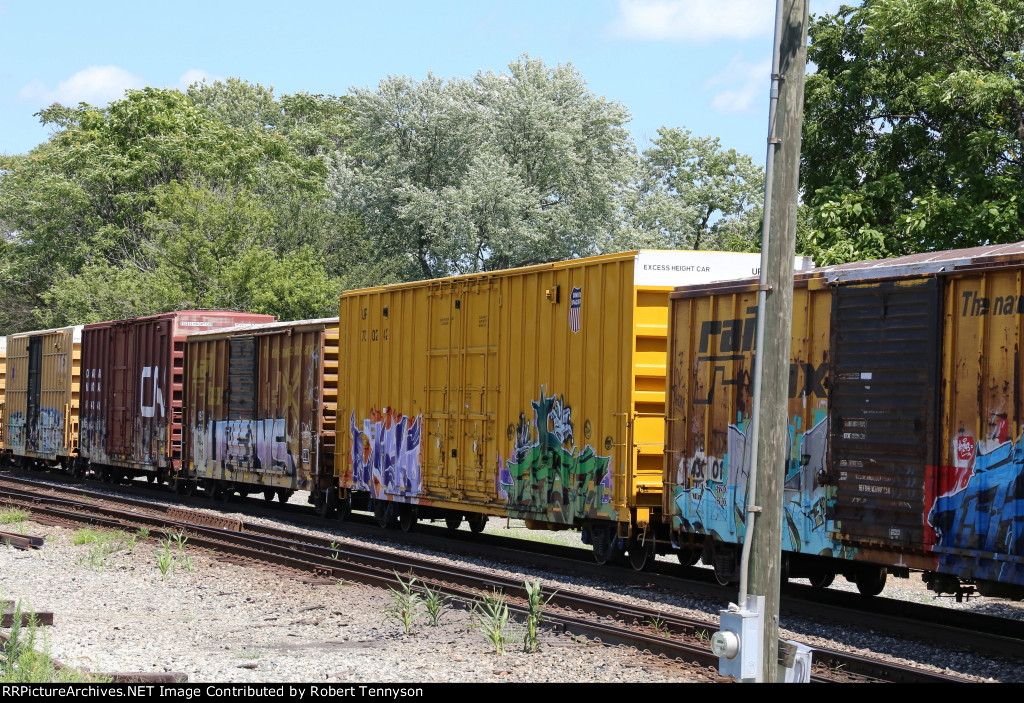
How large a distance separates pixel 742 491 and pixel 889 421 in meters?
2.11

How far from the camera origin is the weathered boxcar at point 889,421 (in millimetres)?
9945

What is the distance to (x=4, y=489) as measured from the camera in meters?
27.9

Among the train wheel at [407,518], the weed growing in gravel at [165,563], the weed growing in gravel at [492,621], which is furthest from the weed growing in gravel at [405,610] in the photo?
the train wheel at [407,518]

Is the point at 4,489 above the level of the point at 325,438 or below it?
below

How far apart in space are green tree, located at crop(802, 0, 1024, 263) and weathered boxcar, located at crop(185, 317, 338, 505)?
31.3ft

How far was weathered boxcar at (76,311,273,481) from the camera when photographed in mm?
27703

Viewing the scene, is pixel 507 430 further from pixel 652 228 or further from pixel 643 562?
pixel 652 228

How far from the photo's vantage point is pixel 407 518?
66.8 feet

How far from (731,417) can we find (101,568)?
8518 millimetres

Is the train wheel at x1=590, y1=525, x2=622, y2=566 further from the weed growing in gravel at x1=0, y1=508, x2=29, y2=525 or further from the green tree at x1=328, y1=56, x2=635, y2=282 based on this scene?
the green tree at x1=328, y1=56, x2=635, y2=282

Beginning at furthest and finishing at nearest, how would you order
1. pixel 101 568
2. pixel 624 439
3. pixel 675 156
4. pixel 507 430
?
pixel 675 156 → pixel 507 430 → pixel 101 568 → pixel 624 439

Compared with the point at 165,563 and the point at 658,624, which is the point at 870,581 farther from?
the point at 165,563

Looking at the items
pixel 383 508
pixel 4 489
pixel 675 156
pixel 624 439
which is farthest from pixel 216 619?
pixel 675 156

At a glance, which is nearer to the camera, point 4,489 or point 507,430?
point 507,430
